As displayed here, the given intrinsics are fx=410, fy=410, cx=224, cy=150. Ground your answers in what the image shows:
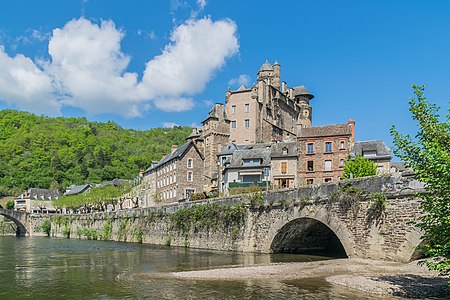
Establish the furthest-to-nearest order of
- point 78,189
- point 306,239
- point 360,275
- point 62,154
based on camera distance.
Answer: point 62,154 < point 78,189 < point 306,239 < point 360,275

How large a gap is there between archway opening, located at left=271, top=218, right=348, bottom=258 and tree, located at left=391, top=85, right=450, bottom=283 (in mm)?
12024

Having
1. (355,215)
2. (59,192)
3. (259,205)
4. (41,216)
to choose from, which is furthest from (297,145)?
(59,192)

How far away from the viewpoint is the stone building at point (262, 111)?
6469cm

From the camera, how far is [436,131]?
1140cm

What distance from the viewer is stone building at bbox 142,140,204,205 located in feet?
199

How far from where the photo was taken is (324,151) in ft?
149

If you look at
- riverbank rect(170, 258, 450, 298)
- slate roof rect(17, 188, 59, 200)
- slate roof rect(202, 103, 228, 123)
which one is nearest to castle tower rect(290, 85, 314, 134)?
slate roof rect(202, 103, 228, 123)

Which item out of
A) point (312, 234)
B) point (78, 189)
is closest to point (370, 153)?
→ point (312, 234)

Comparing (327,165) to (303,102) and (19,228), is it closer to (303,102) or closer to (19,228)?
(303,102)

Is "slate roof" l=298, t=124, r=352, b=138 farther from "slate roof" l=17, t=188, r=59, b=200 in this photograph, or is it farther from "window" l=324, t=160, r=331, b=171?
"slate roof" l=17, t=188, r=59, b=200

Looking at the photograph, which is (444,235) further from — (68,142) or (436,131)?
(68,142)

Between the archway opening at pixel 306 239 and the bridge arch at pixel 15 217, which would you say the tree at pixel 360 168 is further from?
the bridge arch at pixel 15 217

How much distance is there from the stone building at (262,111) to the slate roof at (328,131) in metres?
13.0

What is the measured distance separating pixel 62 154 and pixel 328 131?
96.8 meters
